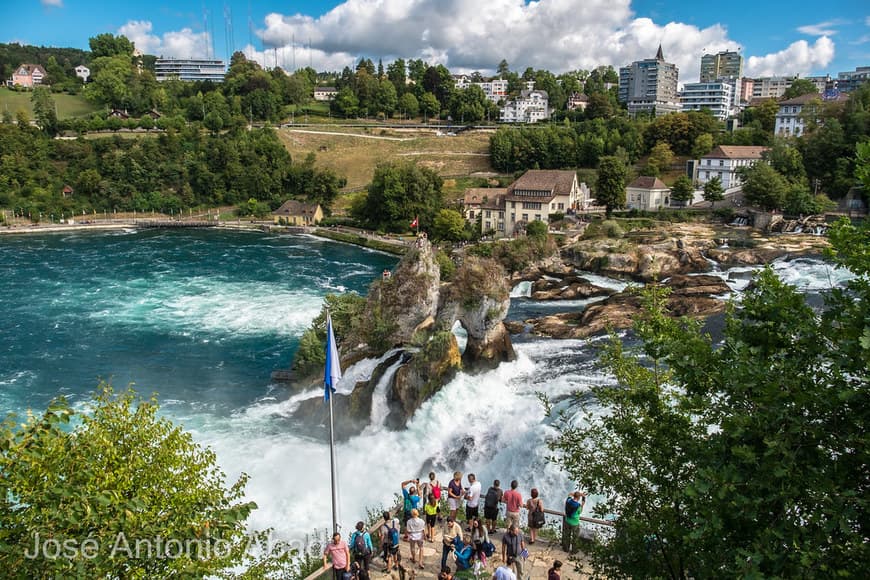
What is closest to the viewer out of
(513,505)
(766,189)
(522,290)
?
(513,505)

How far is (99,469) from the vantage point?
29.8ft

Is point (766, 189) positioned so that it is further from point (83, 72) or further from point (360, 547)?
point (83, 72)

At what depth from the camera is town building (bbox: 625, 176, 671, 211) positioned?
82.7m

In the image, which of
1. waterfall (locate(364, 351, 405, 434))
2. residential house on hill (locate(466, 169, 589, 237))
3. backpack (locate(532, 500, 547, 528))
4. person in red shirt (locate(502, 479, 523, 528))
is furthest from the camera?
residential house on hill (locate(466, 169, 589, 237))

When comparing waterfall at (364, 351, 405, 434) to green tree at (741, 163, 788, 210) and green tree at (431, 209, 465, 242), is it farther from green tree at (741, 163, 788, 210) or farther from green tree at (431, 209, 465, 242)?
green tree at (741, 163, 788, 210)

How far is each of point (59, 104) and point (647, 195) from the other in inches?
5325

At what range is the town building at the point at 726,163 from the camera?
89812 millimetres

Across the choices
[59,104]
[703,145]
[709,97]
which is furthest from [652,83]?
[59,104]

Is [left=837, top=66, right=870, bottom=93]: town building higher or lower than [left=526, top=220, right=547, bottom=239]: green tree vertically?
higher

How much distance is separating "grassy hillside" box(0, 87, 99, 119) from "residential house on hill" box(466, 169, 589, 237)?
108m

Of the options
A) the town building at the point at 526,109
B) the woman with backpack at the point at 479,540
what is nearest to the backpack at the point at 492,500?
the woman with backpack at the point at 479,540

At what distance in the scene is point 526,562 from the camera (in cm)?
1408

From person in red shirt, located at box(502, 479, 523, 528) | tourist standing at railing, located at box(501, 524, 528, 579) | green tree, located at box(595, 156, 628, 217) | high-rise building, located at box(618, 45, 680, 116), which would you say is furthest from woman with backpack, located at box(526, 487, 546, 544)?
high-rise building, located at box(618, 45, 680, 116)

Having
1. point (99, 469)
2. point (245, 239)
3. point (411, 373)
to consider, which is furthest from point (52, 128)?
point (99, 469)
